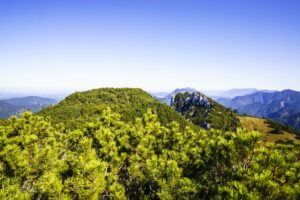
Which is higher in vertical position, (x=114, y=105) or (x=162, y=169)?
(x=162, y=169)

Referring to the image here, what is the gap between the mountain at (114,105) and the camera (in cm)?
13177

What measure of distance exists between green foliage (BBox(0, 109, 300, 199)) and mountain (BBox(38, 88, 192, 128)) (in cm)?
9931

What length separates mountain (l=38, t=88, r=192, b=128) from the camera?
13177cm

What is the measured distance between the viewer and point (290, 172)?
12.5m

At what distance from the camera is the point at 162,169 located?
18188 millimetres

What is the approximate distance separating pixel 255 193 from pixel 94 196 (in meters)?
9.20

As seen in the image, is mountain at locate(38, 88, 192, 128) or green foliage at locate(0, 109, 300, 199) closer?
green foliage at locate(0, 109, 300, 199)

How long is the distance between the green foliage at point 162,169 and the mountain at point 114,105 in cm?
9931

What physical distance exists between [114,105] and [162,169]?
131 metres

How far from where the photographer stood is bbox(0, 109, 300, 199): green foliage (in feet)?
42.1

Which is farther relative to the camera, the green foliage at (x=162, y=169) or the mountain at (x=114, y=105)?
the mountain at (x=114, y=105)

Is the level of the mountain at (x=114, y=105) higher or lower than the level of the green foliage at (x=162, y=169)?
→ lower

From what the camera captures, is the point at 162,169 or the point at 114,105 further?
the point at 114,105

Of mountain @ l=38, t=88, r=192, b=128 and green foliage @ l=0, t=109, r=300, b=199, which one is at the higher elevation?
green foliage @ l=0, t=109, r=300, b=199
